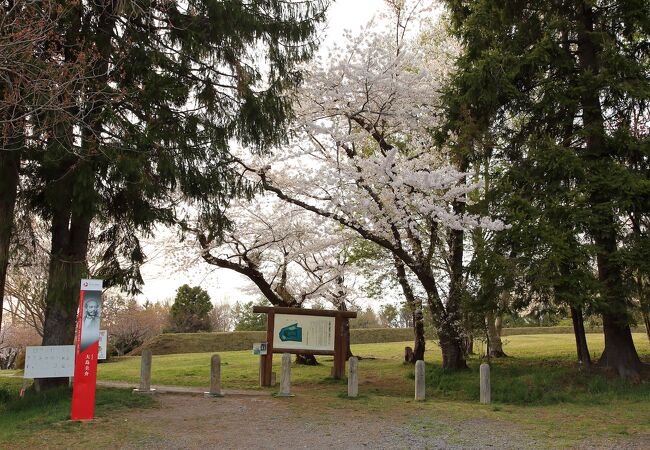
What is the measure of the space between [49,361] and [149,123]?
13.6 ft

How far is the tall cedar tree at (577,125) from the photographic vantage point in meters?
10.9

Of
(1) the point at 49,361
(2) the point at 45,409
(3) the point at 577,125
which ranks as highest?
(3) the point at 577,125

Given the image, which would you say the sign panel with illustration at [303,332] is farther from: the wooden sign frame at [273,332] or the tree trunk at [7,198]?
the tree trunk at [7,198]

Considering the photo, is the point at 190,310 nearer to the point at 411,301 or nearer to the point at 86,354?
the point at 411,301

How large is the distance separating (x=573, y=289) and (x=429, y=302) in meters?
4.02

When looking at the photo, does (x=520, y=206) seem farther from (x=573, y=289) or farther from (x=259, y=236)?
(x=259, y=236)

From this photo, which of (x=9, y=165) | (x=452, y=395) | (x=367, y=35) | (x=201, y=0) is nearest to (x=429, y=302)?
(x=452, y=395)

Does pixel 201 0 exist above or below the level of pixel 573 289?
above

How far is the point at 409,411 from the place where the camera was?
376 inches

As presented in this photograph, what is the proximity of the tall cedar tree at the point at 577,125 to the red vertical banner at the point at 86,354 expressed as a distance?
7.95 metres

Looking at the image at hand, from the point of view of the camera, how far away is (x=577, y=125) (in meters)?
13.0

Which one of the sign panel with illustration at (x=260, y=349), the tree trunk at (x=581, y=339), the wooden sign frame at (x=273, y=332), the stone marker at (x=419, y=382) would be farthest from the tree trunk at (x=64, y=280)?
the tree trunk at (x=581, y=339)

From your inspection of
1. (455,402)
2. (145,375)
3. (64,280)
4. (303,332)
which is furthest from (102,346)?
(455,402)

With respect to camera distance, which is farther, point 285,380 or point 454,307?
point 454,307
